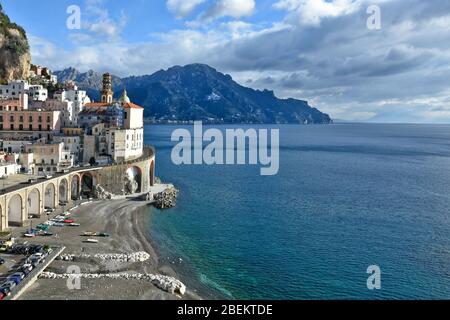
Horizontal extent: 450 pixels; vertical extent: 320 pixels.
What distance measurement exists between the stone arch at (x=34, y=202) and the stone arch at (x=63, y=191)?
11.6 meters

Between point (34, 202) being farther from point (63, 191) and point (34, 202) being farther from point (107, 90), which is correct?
point (107, 90)

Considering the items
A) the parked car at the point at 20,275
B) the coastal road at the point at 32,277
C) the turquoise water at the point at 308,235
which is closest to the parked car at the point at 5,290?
the coastal road at the point at 32,277

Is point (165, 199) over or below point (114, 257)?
over

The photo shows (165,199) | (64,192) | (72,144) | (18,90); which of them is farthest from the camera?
(18,90)

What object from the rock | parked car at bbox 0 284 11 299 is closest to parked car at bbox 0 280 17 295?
parked car at bbox 0 284 11 299

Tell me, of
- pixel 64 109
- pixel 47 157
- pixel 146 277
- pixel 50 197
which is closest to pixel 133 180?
pixel 47 157

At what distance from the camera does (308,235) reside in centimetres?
7100

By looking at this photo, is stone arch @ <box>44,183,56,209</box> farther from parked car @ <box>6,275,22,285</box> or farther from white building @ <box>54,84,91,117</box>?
white building @ <box>54,84,91,117</box>

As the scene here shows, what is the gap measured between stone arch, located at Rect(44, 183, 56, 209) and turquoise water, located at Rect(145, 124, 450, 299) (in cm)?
1933

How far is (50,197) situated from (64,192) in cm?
615

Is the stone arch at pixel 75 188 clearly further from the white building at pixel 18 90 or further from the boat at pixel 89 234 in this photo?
the white building at pixel 18 90
